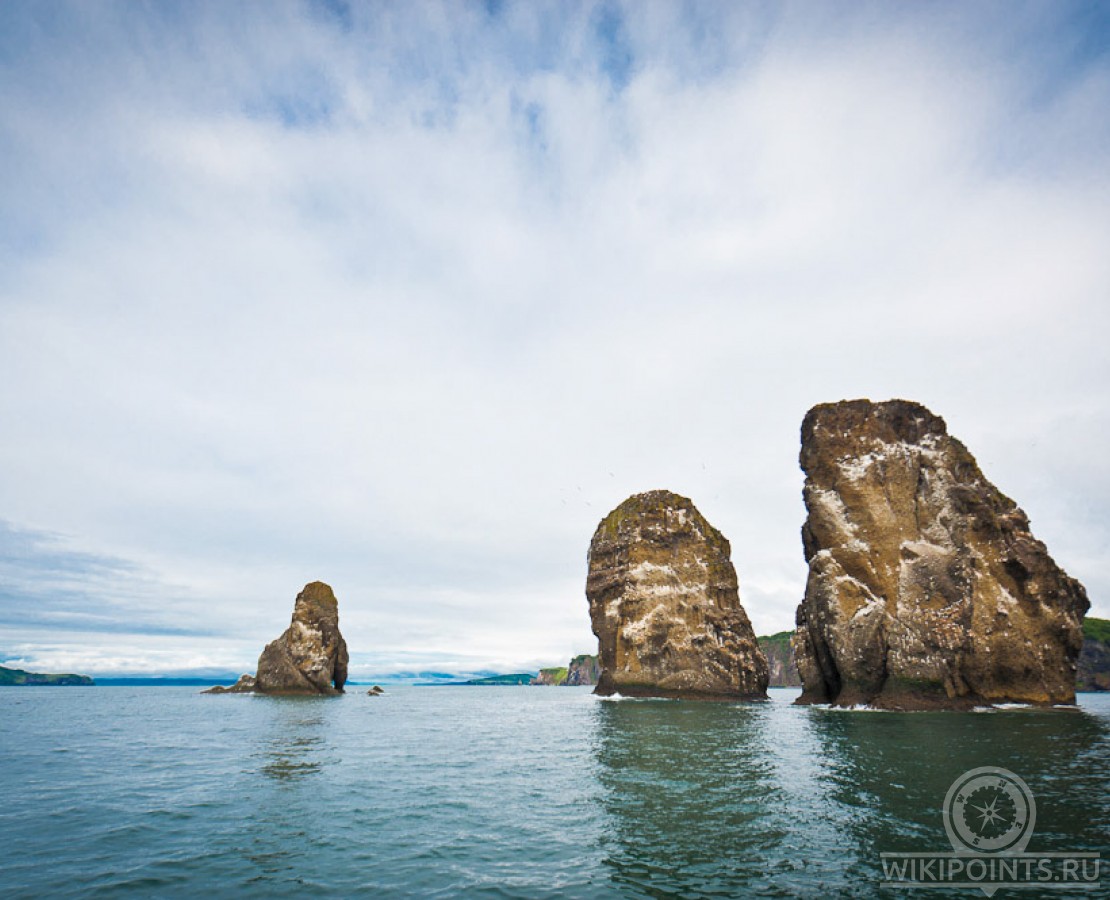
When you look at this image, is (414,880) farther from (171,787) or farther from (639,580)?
(639,580)

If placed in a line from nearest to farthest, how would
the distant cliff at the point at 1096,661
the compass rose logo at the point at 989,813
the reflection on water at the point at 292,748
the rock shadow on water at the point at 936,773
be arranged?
the compass rose logo at the point at 989,813
the rock shadow on water at the point at 936,773
the reflection on water at the point at 292,748
the distant cliff at the point at 1096,661

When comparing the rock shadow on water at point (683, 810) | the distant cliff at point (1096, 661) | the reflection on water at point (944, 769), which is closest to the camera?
the rock shadow on water at point (683, 810)

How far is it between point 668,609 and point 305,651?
49.5m

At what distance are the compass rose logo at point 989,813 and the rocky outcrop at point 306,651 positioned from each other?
80777 millimetres

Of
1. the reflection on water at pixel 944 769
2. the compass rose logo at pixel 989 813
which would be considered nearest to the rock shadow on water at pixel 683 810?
the reflection on water at pixel 944 769

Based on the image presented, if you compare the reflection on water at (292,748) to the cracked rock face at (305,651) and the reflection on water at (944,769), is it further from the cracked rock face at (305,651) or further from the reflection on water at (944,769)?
the cracked rock face at (305,651)

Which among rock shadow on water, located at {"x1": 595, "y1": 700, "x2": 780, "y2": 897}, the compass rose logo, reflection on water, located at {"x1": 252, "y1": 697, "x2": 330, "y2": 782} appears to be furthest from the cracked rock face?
the compass rose logo

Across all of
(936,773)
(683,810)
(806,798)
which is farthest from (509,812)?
(936,773)

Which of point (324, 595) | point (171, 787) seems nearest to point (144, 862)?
point (171, 787)

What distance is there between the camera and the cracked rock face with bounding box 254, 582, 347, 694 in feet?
272

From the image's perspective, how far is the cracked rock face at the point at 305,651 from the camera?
8300 cm

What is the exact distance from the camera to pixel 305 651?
83000 mm

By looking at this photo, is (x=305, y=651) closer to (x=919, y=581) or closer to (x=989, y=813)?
(x=919, y=581)

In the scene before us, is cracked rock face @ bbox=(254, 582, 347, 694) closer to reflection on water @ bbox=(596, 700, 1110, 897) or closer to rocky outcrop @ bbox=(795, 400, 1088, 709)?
rocky outcrop @ bbox=(795, 400, 1088, 709)
